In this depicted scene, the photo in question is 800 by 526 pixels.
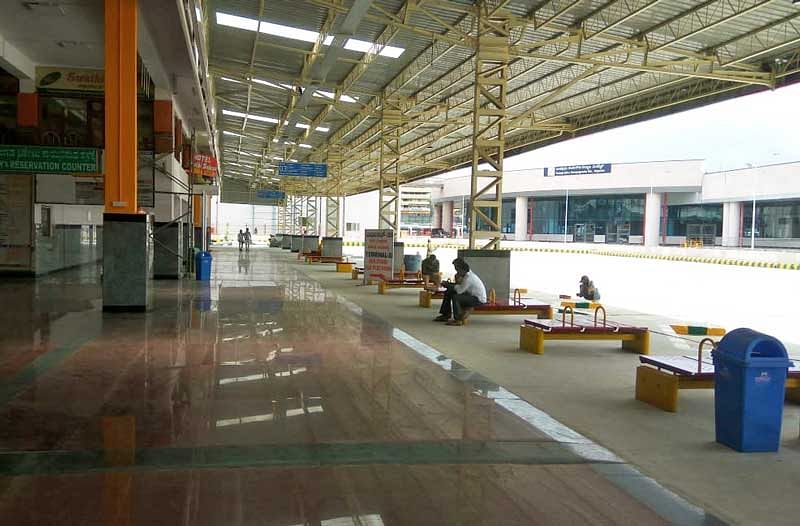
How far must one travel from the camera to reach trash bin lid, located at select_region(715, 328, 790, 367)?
18.6 feet

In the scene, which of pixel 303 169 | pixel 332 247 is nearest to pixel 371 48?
pixel 303 169

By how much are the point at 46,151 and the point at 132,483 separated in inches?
480

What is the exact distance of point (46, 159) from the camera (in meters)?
14.6

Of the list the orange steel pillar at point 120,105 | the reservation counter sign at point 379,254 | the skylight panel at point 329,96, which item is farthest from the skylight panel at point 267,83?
the orange steel pillar at point 120,105

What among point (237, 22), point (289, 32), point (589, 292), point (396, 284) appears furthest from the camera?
point (396, 284)

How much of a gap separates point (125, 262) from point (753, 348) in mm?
11222

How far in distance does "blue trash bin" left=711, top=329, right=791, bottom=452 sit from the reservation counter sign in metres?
14.3

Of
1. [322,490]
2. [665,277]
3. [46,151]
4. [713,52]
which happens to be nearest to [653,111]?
[713,52]

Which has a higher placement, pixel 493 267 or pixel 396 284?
pixel 493 267

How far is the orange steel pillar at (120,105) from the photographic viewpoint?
502 inches

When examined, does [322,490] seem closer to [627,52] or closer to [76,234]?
[627,52]

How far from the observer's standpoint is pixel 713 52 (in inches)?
774

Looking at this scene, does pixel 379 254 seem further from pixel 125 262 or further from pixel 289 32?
pixel 125 262

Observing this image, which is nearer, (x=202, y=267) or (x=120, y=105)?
(x=120, y=105)
